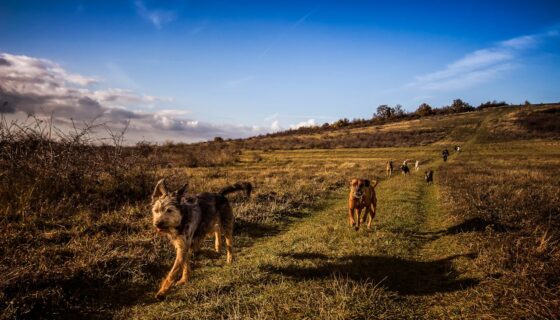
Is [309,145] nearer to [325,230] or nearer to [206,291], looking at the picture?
[325,230]

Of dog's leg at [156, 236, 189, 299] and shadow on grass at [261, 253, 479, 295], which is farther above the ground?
dog's leg at [156, 236, 189, 299]

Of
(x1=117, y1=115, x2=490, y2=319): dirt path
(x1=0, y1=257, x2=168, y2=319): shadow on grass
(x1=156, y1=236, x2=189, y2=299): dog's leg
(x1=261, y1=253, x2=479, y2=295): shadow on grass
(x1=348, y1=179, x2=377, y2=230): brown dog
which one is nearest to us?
(x1=117, y1=115, x2=490, y2=319): dirt path

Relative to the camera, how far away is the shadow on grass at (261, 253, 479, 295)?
582cm

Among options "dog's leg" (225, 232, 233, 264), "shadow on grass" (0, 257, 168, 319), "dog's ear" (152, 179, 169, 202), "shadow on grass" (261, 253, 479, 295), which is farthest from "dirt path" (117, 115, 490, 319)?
"dog's ear" (152, 179, 169, 202)

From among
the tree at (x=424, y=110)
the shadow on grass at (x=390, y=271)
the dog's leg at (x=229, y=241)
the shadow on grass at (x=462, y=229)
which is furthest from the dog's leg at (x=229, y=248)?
the tree at (x=424, y=110)

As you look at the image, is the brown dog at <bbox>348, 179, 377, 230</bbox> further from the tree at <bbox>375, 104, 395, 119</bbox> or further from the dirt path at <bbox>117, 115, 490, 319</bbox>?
the tree at <bbox>375, 104, 395, 119</bbox>

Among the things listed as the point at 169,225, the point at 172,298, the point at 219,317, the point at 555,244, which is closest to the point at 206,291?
the point at 172,298

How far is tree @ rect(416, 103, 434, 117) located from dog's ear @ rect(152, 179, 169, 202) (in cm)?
11690

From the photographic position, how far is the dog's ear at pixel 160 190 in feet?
18.7

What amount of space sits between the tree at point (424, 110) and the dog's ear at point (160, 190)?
384 feet

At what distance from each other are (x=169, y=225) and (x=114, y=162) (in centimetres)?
861

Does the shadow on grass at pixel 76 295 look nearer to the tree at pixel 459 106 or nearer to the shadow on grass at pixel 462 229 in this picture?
the shadow on grass at pixel 462 229

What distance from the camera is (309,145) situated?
66000mm

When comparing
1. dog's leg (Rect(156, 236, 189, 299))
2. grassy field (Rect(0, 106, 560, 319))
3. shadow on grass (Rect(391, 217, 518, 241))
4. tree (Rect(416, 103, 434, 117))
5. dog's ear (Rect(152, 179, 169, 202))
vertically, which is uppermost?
tree (Rect(416, 103, 434, 117))
